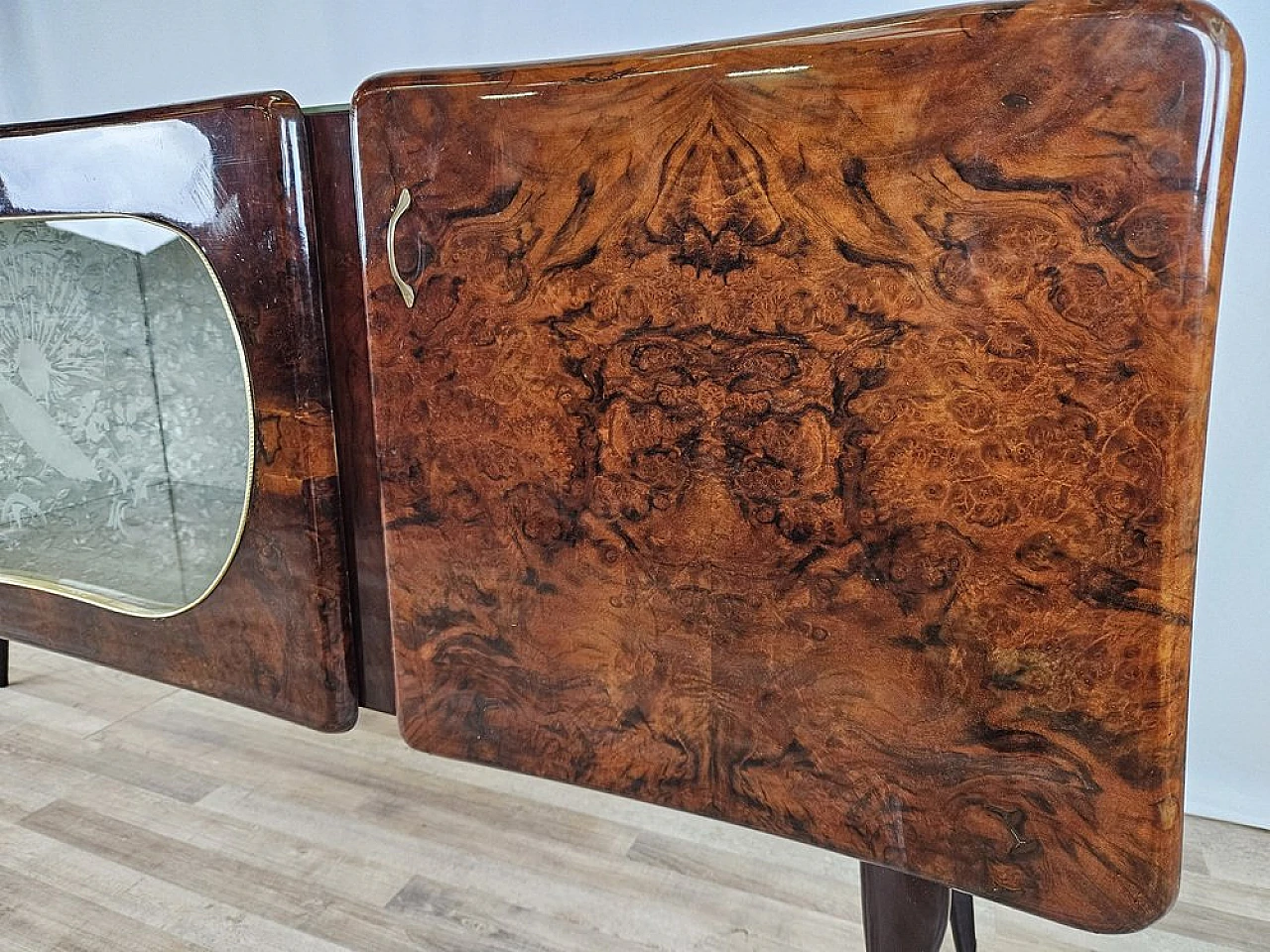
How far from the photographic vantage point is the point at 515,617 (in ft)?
1.60

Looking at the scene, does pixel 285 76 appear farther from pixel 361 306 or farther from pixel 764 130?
pixel 764 130

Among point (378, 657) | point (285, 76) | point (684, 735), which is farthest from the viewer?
point (285, 76)

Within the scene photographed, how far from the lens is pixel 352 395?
537 mm

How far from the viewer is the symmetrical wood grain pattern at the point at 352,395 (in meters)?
0.51

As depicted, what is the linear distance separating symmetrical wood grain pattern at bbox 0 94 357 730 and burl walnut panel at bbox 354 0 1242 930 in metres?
0.06

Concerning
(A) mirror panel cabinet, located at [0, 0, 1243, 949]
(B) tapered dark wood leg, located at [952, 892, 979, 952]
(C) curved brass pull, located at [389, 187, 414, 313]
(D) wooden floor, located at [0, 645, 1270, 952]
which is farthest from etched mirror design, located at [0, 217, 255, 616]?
(B) tapered dark wood leg, located at [952, 892, 979, 952]

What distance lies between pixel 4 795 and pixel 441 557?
32.6 inches

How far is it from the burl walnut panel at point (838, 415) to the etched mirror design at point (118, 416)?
0.15m

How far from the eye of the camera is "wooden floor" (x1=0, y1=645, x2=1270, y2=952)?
2.63ft

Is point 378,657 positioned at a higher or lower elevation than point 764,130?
lower

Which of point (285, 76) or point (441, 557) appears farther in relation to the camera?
point (285, 76)

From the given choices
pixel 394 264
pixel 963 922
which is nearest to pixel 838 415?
pixel 394 264

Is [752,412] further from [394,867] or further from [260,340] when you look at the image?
[394,867]

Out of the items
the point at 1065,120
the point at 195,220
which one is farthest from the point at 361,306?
the point at 1065,120
